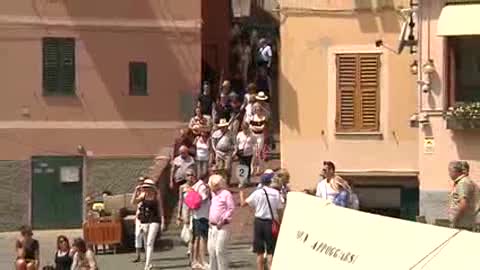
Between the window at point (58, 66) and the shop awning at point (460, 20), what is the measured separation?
1190 centimetres

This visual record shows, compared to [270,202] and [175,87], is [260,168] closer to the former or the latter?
[175,87]

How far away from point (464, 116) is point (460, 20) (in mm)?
1591

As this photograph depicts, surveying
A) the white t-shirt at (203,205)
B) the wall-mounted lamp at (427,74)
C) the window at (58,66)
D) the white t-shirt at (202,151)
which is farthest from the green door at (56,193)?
the wall-mounted lamp at (427,74)

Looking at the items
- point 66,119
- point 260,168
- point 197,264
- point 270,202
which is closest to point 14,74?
point 66,119

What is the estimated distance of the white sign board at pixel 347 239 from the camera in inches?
251

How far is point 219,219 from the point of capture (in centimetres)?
1725

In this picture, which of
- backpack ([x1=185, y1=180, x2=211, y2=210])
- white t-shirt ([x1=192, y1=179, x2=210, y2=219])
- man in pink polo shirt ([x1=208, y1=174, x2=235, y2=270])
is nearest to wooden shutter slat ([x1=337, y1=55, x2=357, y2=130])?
white t-shirt ([x1=192, y1=179, x2=210, y2=219])

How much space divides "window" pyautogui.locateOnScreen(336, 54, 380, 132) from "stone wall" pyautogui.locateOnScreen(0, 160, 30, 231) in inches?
345

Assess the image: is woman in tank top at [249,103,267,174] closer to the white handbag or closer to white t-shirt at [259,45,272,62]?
the white handbag

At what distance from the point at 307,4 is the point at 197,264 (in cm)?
661

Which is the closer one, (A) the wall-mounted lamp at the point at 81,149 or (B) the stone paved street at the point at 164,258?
(B) the stone paved street at the point at 164,258

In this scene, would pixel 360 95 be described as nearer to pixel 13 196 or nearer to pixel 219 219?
pixel 219 219

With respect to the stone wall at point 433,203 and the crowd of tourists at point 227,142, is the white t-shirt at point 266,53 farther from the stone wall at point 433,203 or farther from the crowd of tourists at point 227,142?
the stone wall at point 433,203

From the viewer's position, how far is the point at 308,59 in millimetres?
24078
